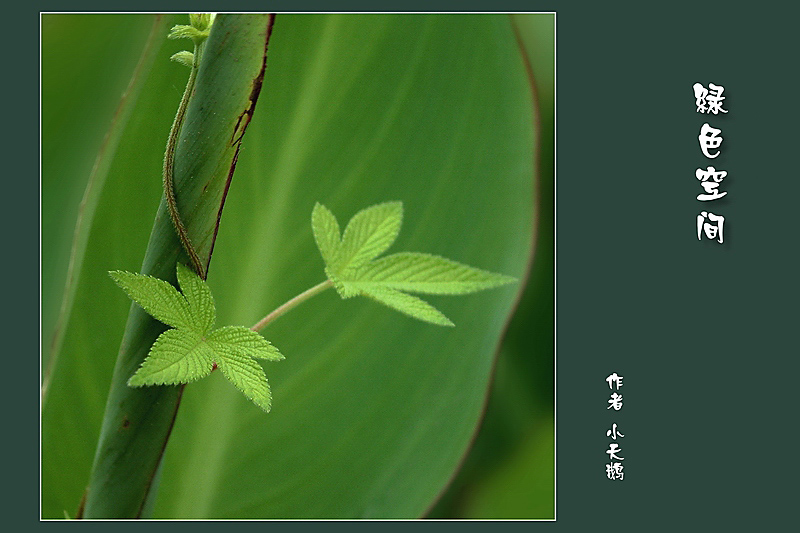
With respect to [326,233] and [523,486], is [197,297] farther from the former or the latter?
[523,486]

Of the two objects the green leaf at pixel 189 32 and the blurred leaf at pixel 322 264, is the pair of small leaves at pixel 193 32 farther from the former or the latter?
the blurred leaf at pixel 322 264

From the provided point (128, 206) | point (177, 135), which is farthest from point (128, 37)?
point (177, 135)

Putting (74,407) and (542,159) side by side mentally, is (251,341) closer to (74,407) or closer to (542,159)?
(74,407)

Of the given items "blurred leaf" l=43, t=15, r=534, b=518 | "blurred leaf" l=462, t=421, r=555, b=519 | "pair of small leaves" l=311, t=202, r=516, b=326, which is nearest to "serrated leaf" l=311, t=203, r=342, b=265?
"pair of small leaves" l=311, t=202, r=516, b=326

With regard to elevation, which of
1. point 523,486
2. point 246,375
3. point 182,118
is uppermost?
point 182,118
